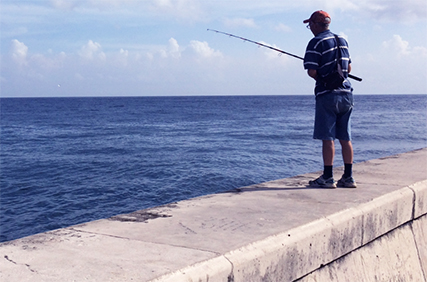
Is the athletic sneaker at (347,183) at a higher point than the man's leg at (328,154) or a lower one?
lower

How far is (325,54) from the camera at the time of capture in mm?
3701

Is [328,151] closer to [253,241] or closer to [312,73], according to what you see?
[312,73]

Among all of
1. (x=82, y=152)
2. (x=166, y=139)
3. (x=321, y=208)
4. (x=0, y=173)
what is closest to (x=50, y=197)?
(x=0, y=173)

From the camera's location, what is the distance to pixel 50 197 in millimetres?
11609

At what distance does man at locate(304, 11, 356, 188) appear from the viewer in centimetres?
371

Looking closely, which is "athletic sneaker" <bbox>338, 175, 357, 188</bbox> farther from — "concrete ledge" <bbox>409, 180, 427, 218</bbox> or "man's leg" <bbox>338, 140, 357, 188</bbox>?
"concrete ledge" <bbox>409, 180, 427, 218</bbox>

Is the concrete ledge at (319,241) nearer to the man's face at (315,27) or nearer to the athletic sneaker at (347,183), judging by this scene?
the athletic sneaker at (347,183)

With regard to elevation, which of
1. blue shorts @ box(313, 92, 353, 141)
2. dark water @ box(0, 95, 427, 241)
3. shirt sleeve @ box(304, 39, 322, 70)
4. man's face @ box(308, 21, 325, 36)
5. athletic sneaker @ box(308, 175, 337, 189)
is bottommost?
dark water @ box(0, 95, 427, 241)

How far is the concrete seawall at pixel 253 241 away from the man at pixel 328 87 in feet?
1.09

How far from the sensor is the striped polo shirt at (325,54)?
3686 millimetres

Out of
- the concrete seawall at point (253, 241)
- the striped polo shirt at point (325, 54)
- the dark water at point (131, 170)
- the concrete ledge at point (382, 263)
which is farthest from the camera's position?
the dark water at point (131, 170)

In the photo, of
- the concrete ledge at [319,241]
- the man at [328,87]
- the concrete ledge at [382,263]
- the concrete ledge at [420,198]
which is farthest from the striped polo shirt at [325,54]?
the concrete ledge at [382,263]

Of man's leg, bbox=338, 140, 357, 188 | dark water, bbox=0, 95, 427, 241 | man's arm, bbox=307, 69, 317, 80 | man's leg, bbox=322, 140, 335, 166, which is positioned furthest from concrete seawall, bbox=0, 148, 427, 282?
dark water, bbox=0, 95, 427, 241

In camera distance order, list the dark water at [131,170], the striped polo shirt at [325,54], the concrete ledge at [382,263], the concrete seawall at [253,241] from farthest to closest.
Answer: the dark water at [131,170] < the striped polo shirt at [325,54] < the concrete ledge at [382,263] < the concrete seawall at [253,241]
